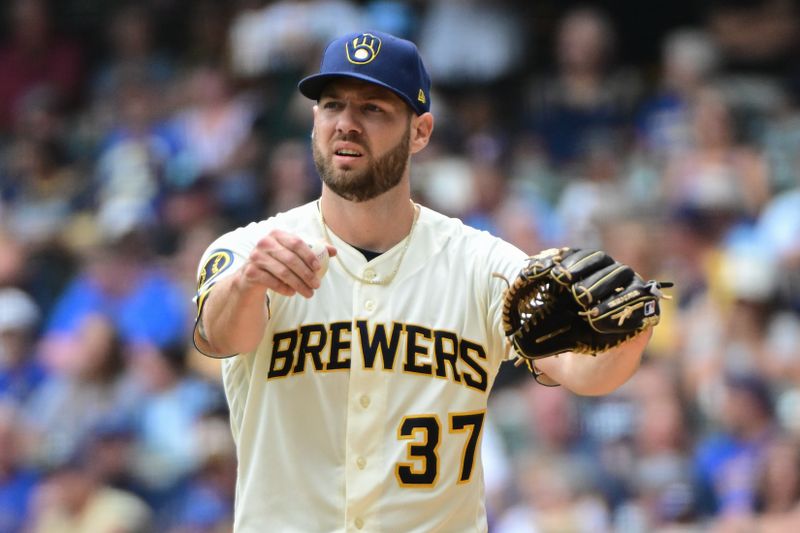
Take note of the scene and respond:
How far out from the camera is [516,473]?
727cm

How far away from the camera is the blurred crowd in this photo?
7047 millimetres

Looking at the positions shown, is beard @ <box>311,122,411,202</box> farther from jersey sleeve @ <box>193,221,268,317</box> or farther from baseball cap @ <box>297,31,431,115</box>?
jersey sleeve @ <box>193,221,268,317</box>

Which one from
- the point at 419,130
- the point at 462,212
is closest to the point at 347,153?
the point at 419,130

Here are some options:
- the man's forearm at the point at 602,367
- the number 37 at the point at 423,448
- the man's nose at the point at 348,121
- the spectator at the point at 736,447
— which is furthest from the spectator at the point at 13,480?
the man's forearm at the point at 602,367

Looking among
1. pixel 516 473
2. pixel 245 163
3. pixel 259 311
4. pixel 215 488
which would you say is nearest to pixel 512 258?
pixel 259 311

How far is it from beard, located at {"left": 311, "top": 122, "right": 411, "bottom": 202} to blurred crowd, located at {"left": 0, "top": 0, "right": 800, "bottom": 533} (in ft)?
10.1

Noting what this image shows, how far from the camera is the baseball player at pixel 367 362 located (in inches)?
156

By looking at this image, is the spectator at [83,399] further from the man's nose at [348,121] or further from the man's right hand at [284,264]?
the man's right hand at [284,264]

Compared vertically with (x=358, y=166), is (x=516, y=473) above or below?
below

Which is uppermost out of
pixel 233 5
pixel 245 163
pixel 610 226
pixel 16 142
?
pixel 233 5

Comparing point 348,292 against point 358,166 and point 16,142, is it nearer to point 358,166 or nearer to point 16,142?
point 358,166

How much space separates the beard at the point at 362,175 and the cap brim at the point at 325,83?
14 centimetres

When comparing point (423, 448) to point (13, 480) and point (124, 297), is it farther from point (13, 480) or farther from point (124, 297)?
point (124, 297)

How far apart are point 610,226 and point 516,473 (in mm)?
1704
